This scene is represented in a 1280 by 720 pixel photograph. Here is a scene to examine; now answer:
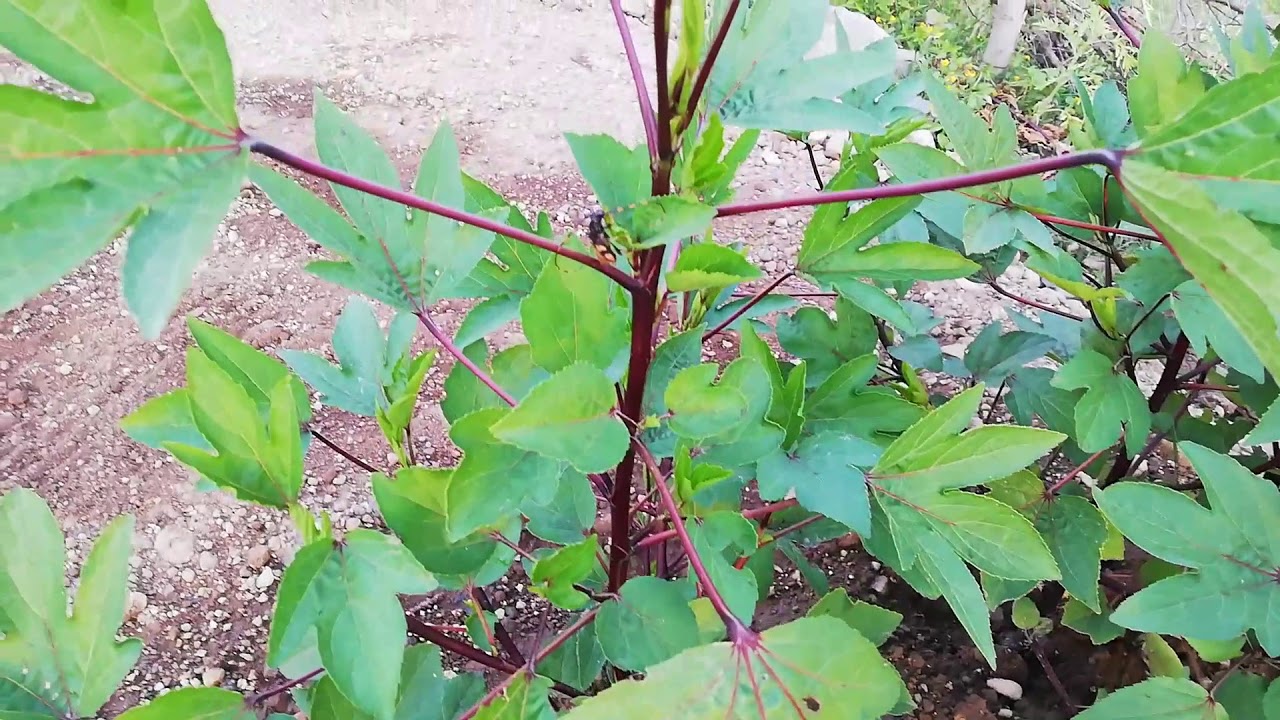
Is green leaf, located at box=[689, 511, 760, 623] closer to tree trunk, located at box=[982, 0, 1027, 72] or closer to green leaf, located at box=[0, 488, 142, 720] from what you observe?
green leaf, located at box=[0, 488, 142, 720]

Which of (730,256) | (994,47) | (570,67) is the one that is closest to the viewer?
(730,256)

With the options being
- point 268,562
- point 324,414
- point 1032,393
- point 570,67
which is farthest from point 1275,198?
point 570,67

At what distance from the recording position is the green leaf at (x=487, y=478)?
471mm

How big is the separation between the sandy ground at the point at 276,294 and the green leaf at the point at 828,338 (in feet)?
2.29

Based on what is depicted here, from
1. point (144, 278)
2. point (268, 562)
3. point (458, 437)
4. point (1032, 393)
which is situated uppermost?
point (144, 278)

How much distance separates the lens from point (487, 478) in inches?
18.9

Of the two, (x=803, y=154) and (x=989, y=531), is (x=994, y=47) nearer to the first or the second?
(x=803, y=154)

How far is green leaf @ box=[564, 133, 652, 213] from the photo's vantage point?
54 cm

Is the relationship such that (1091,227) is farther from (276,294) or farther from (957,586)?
(276,294)

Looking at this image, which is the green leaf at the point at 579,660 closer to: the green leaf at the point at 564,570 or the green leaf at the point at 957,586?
the green leaf at the point at 564,570

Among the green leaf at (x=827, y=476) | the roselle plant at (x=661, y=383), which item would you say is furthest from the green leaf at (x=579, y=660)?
the green leaf at (x=827, y=476)

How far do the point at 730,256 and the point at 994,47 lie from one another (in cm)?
249

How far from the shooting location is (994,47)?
99.2 inches

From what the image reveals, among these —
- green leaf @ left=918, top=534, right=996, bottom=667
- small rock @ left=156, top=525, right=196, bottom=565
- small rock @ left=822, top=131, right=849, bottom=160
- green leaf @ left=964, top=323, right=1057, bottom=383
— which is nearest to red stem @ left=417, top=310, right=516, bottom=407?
green leaf @ left=918, top=534, right=996, bottom=667
